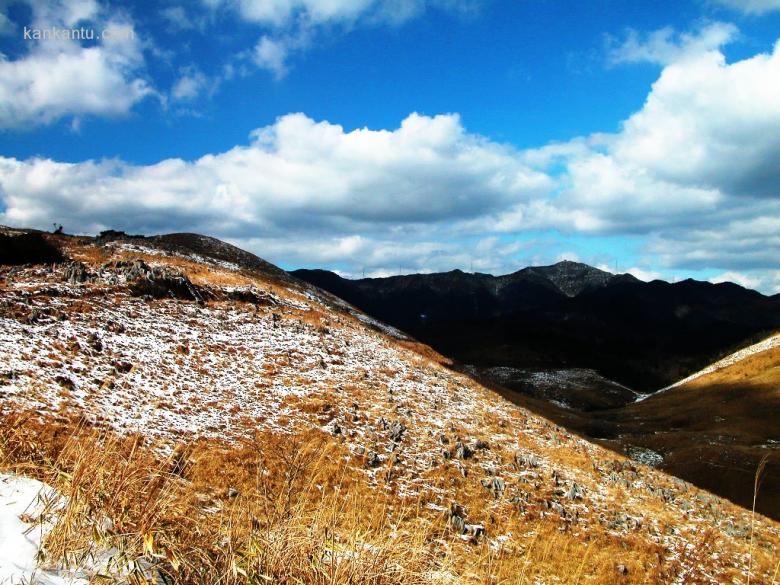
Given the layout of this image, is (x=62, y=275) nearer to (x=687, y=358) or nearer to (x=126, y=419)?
(x=126, y=419)

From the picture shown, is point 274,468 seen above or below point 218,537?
below

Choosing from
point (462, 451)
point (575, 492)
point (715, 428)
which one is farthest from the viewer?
point (715, 428)

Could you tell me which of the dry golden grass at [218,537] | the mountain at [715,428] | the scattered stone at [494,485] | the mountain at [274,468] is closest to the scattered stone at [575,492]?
the mountain at [274,468]

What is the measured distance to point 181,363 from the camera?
82.9 feet

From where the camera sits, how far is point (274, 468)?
1830 centimetres

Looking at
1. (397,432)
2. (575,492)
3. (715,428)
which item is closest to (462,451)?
(397,432)

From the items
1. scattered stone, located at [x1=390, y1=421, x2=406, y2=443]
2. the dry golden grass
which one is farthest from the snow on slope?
the dry golden grass

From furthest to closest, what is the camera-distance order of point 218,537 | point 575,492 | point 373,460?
point 575,492
point 373,460
point 218,537

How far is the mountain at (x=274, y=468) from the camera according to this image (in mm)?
4828

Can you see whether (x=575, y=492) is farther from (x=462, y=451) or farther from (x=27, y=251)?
(x=27, y=251)

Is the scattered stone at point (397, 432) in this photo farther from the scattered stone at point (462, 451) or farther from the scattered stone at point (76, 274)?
the scattered stone at point (76, 274)

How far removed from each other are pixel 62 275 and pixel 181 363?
554 inches

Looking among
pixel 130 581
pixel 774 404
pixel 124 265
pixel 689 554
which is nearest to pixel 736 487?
pixel 689 554

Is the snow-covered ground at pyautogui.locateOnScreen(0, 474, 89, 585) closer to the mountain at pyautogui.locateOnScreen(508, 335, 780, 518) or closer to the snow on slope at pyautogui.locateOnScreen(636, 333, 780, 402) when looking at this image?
the mountain at pyautogui.locateOnScreen(508, 335, 780, 518)
